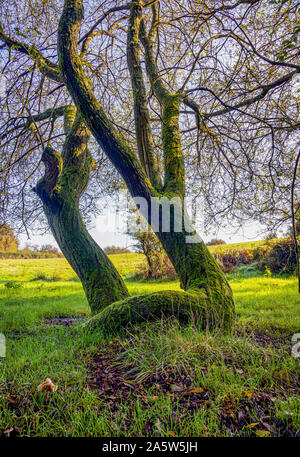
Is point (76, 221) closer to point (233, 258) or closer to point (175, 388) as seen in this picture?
point (175, 388)

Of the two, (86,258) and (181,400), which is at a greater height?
(86,258)

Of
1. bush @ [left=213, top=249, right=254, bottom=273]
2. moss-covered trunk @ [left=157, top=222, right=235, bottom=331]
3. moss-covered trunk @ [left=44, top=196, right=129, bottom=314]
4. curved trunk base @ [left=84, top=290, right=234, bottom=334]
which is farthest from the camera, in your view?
bush @ [left=213, top=249, right=254, bottom=273]

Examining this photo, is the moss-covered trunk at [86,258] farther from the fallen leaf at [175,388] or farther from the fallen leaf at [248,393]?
the fallen leaf at [248,393]

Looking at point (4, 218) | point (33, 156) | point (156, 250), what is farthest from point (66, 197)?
point (156, 250)

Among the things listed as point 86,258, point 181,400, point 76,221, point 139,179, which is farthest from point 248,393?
point 76,221

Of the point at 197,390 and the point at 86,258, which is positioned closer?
the point at 197,390

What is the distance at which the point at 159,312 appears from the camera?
327cm

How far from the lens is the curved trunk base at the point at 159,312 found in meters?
3.24

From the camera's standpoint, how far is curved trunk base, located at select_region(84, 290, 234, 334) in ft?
10.6

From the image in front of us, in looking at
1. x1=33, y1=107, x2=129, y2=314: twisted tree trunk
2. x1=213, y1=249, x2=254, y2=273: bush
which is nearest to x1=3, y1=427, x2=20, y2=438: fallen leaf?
x1=33, y1=107, x2=129, y2=314: twisted tree trunk

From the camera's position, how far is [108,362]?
2609 millimetres

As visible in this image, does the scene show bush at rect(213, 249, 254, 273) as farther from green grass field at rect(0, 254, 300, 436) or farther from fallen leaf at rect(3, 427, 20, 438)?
fallen leaf at rect(3, 427, 20, 438)

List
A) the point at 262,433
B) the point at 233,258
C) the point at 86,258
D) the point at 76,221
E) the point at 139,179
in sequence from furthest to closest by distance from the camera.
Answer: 1. the point at 233,258
2. the point at 76,221
3. the point at 86,258
4. the point at 139,179
5. the point at 262,433

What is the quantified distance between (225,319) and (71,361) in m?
2.16
